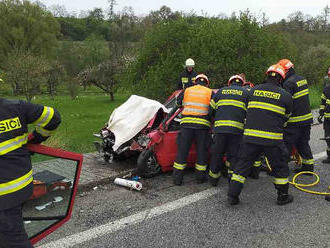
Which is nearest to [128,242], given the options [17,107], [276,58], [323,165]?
[17,107]

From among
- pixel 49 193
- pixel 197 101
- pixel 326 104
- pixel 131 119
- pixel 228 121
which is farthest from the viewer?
pixel 326 104

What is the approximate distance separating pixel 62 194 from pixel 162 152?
2.65 m

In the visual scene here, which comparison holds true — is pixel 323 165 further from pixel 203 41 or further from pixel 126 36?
pixel 126 36

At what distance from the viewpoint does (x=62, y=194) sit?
114 inches

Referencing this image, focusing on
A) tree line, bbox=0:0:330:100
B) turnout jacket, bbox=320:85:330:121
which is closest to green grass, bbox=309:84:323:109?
tree line, bbox=0:0:330:100

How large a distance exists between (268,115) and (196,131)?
129 centimetres

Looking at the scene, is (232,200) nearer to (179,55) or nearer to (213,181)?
(213,181)

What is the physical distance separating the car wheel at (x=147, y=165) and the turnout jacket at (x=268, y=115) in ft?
5.45

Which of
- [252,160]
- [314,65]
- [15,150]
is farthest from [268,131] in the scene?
[314,65]

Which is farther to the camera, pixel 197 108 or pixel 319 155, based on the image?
pixel 319 155

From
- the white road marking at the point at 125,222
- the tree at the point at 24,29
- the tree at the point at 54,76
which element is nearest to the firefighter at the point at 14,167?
the white road marking at the point at 125,222

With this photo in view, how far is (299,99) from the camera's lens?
541 centimetres

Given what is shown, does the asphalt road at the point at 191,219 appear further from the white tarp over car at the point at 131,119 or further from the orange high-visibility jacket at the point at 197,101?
the orange high-visibility jacket at the point at 197,101

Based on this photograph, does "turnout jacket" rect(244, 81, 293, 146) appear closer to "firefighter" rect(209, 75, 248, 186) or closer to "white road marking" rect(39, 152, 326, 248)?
"firefighter" rect(209, 75, 248, 186)
